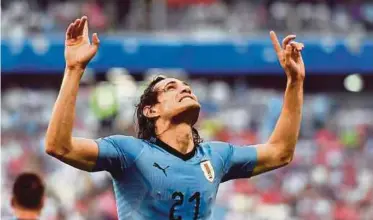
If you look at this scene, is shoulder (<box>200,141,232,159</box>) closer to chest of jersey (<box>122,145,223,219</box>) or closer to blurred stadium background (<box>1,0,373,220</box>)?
chest of jersey (<box>122,145,223,219</box>)

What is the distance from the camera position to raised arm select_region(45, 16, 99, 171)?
4641mm

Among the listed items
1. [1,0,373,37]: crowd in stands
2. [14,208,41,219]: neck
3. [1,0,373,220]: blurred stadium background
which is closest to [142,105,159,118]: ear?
[14,208,41,219]: neck

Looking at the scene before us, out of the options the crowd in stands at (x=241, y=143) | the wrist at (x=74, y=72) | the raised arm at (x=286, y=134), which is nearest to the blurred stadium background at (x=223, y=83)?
the crowd in stands at (x=241, y=143)

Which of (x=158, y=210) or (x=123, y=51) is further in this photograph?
(x=123, y=51)

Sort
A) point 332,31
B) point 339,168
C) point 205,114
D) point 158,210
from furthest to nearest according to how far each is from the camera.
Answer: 1. point 332,31
2. point 205,114
3. point 339,168
4. point 158,210

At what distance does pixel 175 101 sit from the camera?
526cm

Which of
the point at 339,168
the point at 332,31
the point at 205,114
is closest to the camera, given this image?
the point at 339,168

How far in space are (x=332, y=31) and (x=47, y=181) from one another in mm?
5950

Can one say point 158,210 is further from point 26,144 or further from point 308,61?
point 308,61

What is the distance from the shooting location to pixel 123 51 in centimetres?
1880

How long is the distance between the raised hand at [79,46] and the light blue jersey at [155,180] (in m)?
0.39

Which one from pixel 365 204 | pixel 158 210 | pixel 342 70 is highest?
pixel 158 210

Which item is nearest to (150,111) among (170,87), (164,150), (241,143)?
(170,87)

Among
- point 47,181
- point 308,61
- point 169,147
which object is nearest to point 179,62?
point 308,61
